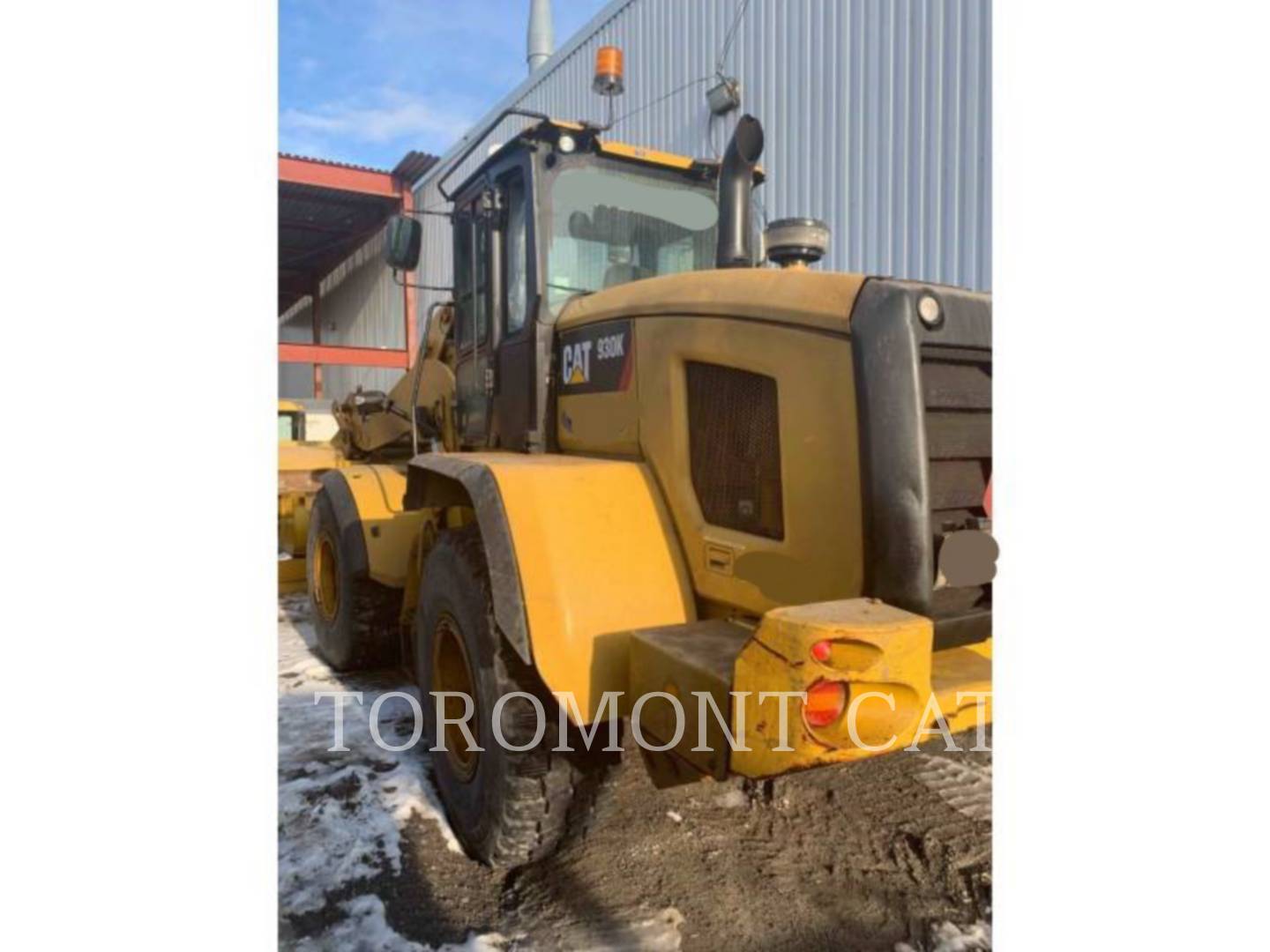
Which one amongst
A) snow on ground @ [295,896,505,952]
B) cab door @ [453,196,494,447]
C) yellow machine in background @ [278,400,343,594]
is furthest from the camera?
yellow machine in background @ [278,400,343,594]

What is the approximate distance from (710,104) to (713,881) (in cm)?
639

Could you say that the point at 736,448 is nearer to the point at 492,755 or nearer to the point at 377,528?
the point at 492,755

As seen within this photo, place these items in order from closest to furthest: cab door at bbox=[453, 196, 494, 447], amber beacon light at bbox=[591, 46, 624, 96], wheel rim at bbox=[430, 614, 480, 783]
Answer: wheel rim at bbox=[430, 614, 480, 783] < cab door at bbox=[453, 196, 494, 447] < amber beacon light at bbox=[591, 46, 624, 96]

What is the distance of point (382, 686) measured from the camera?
4.26 meters

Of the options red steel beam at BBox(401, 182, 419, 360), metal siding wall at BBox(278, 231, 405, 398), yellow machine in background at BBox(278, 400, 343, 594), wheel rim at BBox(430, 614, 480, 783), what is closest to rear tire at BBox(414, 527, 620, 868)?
wheel rim at BBox(430, 614, 480, 783)

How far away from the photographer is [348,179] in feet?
13.3

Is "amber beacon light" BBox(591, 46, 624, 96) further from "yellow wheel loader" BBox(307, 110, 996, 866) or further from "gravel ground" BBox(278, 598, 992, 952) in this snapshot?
"gravel ground" BBox(278, 598, 992, 952)

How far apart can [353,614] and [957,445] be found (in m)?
3.23

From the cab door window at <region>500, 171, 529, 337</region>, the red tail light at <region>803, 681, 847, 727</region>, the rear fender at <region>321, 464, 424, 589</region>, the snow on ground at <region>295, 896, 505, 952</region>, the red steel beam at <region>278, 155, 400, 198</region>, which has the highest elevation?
the red steel beam at <region>278, 155, 400, 198</region>

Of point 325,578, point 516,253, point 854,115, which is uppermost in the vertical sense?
point 854,115

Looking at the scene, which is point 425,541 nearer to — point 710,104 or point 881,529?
point 881,529

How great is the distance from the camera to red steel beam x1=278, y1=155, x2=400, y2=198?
11.6 feet

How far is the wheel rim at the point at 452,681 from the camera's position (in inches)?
110

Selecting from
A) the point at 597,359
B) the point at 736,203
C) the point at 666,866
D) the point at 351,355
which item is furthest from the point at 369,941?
the point at 351,355
